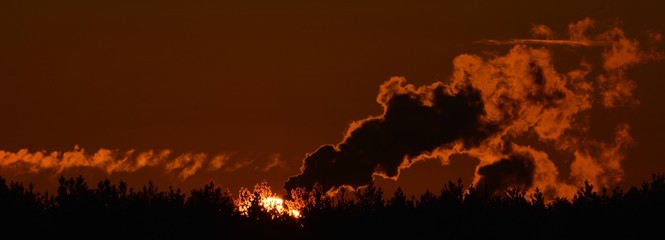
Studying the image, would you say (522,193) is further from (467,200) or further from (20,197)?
(20,197)

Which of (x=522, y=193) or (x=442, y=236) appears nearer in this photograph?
(x=442, y=236)

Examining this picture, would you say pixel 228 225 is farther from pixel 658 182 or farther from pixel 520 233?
pixel 658 182

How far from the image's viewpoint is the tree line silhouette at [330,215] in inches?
2525

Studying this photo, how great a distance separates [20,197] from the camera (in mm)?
66625

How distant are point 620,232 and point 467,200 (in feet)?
23.1

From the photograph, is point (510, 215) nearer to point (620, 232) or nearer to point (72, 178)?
point (620, 232)

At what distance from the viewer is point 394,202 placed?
68.1 m

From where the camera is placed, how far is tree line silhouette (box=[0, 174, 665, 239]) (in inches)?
2525

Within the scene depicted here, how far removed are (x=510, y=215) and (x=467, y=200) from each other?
97.2 inches

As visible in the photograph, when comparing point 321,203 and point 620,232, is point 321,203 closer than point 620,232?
No

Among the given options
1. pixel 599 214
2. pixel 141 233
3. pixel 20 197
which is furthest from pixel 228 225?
pixel 599 214

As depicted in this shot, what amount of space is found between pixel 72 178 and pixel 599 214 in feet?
71.0

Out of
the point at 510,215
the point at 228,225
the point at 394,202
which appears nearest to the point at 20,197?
the point at 228,225

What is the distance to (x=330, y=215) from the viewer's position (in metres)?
67.9
